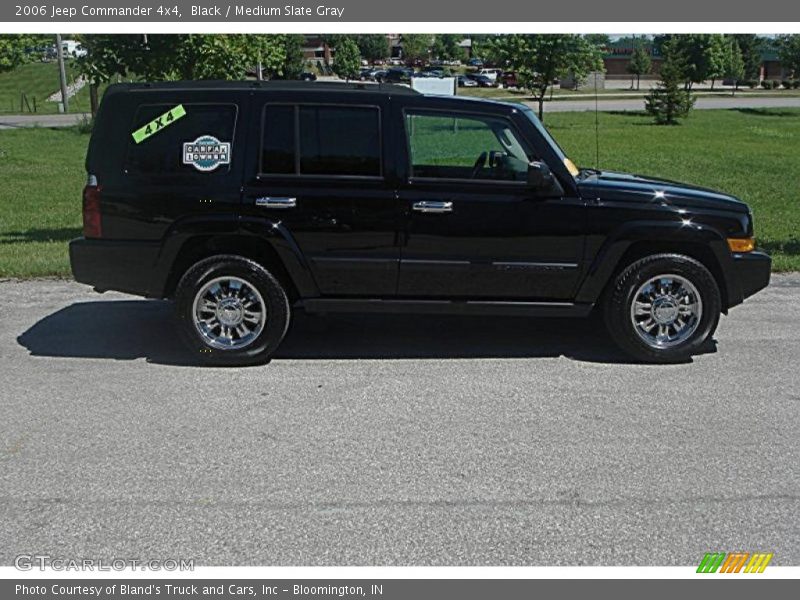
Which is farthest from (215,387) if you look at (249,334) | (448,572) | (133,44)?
(133,44)

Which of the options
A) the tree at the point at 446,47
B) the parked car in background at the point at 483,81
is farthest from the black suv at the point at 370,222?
the tree at the point at 446,47

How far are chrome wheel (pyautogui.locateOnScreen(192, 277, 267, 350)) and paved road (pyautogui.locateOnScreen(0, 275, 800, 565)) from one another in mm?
244

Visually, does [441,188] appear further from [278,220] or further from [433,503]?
[433,503]

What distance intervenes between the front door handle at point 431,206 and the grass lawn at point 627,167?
177 inches

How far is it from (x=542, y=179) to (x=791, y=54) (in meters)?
48.8

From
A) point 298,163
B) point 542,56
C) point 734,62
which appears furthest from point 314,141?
point 734,62

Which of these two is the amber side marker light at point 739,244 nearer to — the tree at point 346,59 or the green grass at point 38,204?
the green grass at point 38,204

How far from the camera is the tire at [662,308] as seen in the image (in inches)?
227

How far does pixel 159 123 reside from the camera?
18.7 ft

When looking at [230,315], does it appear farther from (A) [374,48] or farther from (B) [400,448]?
(A) [374,48]

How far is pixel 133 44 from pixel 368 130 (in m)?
5.20

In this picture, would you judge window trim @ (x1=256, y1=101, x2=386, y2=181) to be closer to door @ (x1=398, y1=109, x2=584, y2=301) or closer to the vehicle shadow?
door @ (x1=398, y1=109, x2=584, y2=301)

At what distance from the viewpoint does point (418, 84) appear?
853cm

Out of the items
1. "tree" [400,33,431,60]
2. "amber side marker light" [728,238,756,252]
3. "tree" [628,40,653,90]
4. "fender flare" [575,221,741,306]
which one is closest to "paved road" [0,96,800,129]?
"tree" [628,40,653,90]
